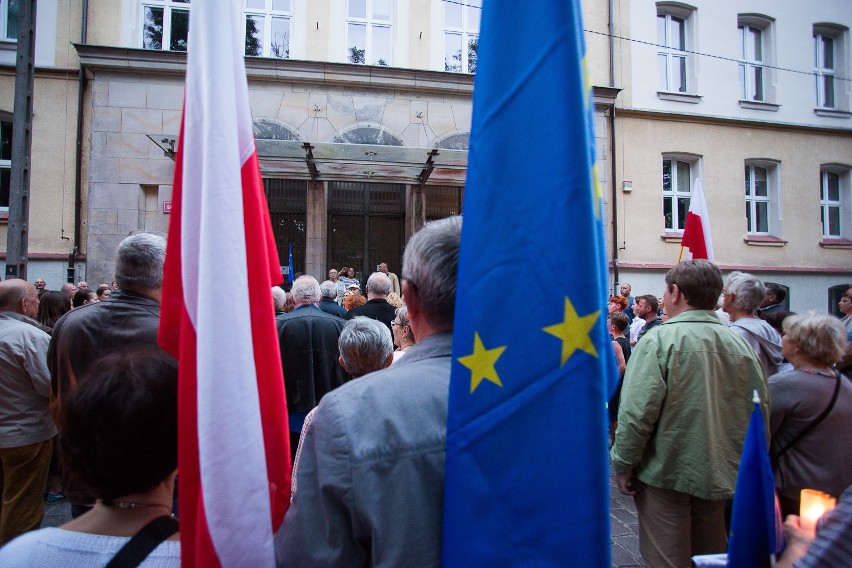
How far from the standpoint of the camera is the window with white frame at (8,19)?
37.8 ft

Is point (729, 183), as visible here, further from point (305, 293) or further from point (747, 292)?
point (305, 293)

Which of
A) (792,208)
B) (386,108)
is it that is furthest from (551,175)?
(792,208)

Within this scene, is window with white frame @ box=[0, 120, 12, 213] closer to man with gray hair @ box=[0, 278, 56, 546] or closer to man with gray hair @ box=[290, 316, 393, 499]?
man with gray hair @ box=[0, 278, 56, 546]

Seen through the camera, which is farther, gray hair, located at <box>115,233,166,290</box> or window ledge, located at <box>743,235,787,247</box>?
window ledge, located at <box>743,235,787,247</box>

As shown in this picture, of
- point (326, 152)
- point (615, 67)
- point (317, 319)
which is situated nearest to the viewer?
point (317, 319)

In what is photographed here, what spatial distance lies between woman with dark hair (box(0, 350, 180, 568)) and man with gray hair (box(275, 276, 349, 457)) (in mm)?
3028

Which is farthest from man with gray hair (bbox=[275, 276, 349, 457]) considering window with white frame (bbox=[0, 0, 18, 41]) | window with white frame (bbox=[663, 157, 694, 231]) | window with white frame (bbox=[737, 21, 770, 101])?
window with white frame (bbox=[737, 21, 770, 101])

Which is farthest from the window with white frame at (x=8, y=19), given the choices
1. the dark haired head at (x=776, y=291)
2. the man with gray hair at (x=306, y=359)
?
the dark haired head at (x=776, y=291)

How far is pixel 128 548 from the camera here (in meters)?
1.17

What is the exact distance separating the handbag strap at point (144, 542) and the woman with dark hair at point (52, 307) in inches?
180

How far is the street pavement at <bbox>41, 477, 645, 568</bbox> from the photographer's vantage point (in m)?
3.74

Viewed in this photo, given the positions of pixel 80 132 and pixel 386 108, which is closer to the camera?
pixel 80 132

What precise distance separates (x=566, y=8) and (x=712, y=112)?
50.7 feet

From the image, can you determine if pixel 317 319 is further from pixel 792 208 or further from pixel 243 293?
pixel 792 208
